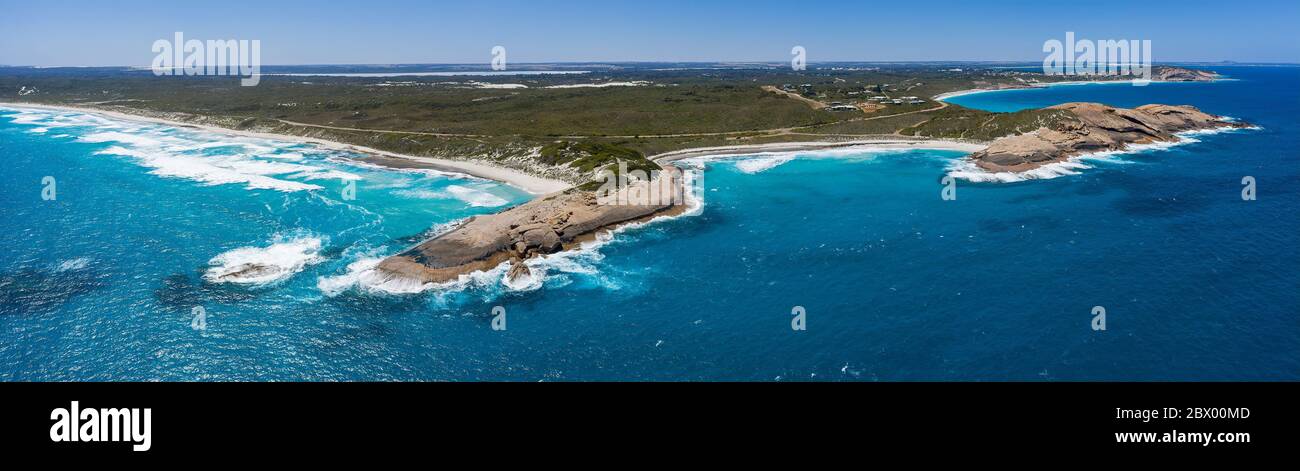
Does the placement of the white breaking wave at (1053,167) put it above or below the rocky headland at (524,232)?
above

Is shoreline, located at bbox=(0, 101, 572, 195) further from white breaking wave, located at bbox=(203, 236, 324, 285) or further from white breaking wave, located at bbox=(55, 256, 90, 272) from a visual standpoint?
white breaking wave, located at bbox=(55, 256, 90, 272)

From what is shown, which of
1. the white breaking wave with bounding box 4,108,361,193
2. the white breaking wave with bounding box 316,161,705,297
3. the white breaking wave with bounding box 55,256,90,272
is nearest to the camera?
the white breaking wave with bounding box 316,161,705,297

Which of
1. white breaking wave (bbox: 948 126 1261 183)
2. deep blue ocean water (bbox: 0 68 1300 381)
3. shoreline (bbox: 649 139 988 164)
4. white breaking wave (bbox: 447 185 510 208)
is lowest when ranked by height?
deep blue ocean water (bbox: 0 68 1300 381)

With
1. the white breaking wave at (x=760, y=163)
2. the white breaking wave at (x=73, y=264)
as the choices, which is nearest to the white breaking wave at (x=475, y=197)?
the white breaking wave at (x=73, y=264)

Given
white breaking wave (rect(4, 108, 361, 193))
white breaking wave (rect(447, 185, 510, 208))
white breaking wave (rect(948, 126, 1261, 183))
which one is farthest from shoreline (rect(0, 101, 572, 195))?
white breaking wave (rect(948, 126, 1261, 183))

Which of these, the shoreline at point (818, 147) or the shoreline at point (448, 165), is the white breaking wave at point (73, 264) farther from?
the shoreline at point (818, 147)

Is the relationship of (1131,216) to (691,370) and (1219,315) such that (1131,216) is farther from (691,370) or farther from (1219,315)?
(691,370)

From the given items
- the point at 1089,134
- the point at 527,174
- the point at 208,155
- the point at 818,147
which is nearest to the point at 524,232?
the point at 527,174
